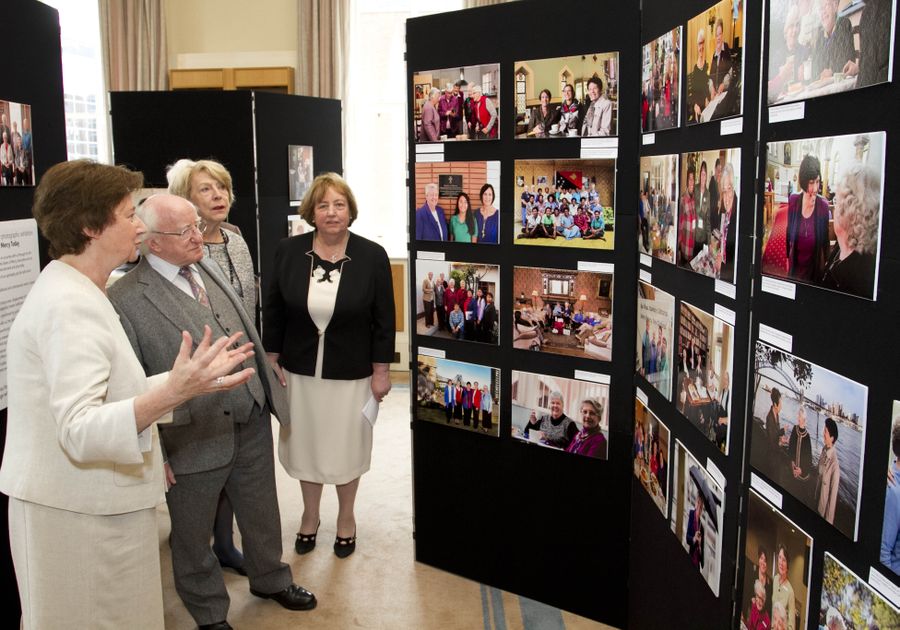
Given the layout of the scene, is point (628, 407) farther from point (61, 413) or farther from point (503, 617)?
point (61, 413)

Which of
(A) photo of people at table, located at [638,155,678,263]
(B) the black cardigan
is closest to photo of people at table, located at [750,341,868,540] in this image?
(A) photo of people at table, located at [638,155,678,263]

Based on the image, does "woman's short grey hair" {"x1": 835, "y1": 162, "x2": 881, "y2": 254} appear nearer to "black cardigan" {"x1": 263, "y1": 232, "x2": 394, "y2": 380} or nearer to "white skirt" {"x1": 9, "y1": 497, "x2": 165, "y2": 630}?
"white skirt" {"x1": 9, "y1": 497, "x2": 165, "y2": 630}

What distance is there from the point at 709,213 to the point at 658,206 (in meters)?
0.45

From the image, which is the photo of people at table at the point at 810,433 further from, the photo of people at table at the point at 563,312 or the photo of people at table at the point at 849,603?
the photo of people at table at the point at 563,312

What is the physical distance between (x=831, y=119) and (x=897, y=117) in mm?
189

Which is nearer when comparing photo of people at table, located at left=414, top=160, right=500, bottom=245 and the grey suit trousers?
the grey suit trousers

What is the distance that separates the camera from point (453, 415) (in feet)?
11.3

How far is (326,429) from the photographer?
3605 mm

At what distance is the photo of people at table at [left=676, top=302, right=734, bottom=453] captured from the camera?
203 centimetres

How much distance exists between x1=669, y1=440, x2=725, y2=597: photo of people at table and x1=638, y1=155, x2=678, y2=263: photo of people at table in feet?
2.08

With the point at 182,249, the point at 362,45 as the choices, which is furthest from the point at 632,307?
the point at 362,45

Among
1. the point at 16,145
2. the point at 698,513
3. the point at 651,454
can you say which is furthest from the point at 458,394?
the point at 16,145

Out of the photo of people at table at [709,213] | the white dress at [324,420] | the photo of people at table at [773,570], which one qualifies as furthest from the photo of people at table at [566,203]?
the photo of people at table at [773,570]

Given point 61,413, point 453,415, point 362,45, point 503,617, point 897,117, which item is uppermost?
point 362,45
